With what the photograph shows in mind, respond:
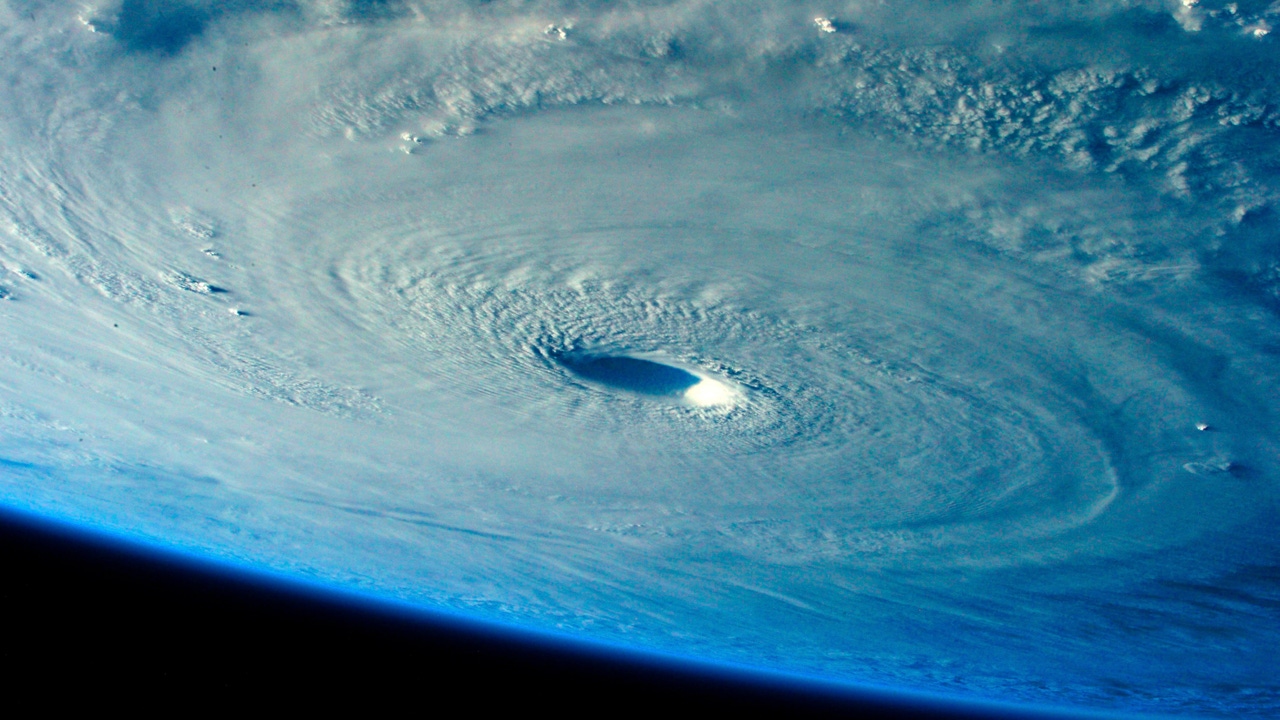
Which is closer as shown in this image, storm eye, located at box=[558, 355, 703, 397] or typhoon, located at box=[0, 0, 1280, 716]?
typhoon, located at box=[0, 0, 1280, 716]

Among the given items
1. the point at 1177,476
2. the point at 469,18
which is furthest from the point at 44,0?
the point at 1177,476

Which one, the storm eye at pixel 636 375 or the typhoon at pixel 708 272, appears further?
the storm eye at pixel 636 375

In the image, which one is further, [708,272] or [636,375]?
[636,375]

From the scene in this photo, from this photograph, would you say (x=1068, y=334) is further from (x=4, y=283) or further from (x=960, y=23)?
(x=4, y=283)
